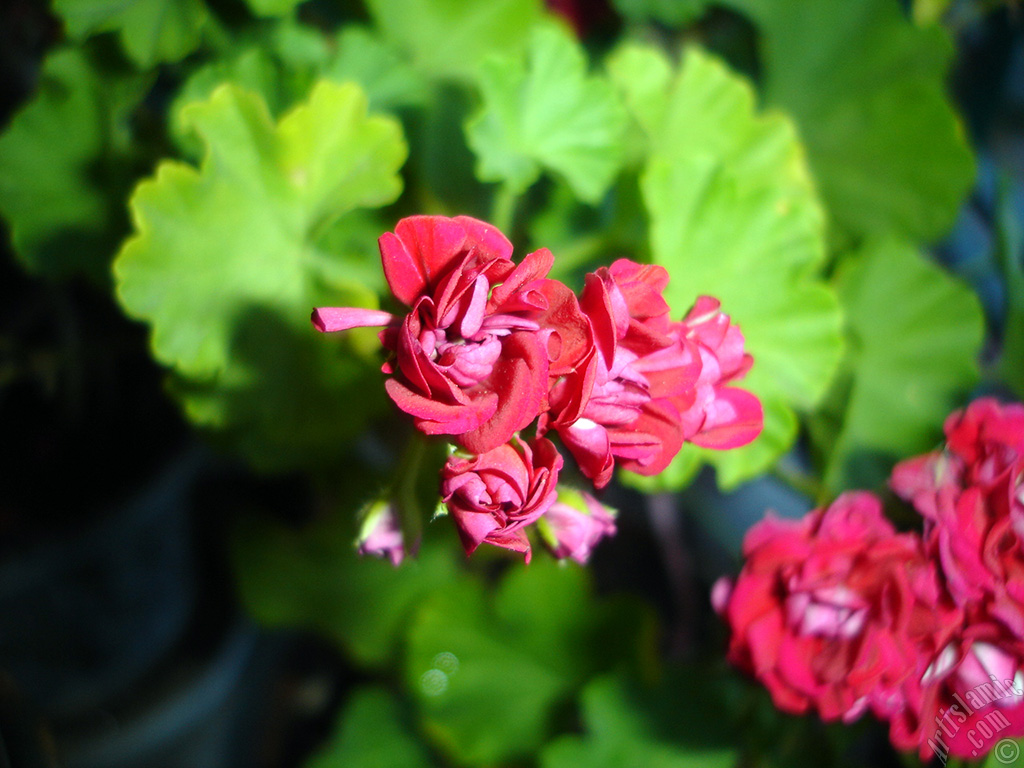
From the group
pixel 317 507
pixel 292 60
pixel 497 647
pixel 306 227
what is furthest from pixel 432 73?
pixel 317 507

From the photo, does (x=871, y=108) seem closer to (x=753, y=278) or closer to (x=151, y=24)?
(x=753, y=278)

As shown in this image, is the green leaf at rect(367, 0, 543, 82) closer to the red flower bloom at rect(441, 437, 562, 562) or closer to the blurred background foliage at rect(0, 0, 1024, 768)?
the blurred background foliage at rect(0, 0, 1024, 768)

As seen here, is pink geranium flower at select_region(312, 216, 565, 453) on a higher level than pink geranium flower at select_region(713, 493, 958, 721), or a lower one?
higher

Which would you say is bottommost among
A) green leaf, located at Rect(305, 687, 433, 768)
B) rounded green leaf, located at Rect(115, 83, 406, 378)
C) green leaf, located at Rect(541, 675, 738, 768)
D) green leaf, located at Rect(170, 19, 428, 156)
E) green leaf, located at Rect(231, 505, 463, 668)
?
green leaf, located at Rect(305, 687, 433, 768)

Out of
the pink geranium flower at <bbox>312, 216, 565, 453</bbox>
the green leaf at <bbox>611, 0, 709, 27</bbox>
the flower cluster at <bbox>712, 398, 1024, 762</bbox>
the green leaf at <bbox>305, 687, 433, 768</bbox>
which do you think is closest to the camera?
the pink geranium flower at <bbox>312, 216, 565, 453</bbox>

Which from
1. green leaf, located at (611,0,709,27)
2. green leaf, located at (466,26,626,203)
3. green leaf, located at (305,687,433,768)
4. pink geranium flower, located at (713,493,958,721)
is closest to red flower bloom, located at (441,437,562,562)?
pink geranium flower, located at (713,493,958,721)

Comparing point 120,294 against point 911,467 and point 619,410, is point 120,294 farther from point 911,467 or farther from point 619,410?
point 911,467

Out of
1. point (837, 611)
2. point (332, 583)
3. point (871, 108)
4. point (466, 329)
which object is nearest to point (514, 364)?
point (466, 329)
